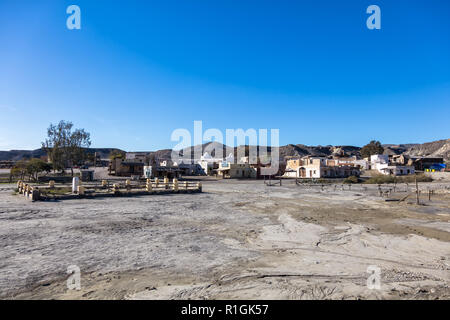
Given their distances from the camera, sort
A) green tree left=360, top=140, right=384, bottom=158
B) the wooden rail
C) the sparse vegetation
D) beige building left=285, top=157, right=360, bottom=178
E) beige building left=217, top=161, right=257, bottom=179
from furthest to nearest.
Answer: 1. green tree left=360, top=140, right=384, bottom=158
2. beige building left=217, top=161, right=257, bottom=179
3. beige building left=285, top=157, right=360, bottom=178
4. the sparse vegetation
5. the wooden rail

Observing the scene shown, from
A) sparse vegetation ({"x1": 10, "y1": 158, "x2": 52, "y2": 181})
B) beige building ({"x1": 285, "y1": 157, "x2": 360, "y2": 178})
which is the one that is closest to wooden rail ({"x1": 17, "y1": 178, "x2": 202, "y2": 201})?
sparse vegetation ({"x1": 10, "y1": 158, "x2": 52, "y2": 181})

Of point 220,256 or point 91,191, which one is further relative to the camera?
point 91,191

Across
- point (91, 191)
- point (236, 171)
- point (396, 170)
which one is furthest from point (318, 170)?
point (91, 191)

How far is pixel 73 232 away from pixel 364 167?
3128 inches

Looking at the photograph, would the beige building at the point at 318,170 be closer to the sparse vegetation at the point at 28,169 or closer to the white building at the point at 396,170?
the white building at the point at 396,170

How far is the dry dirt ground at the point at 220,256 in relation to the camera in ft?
17.9

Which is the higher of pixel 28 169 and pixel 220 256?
pixel 28 169

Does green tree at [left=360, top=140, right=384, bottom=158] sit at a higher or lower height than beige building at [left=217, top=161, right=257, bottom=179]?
higher

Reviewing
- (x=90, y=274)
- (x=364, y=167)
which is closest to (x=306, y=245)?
(x=90, y=274)

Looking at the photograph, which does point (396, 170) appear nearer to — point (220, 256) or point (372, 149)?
point (372, 149)

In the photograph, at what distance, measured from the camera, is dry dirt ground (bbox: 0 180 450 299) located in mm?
5453

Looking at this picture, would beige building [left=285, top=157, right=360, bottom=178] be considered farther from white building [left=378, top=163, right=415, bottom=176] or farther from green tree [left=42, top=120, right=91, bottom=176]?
green tree [left=42, top=120, right=91, bottom=176]

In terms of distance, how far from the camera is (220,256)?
25.3 ft

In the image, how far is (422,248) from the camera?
8.70 meters
